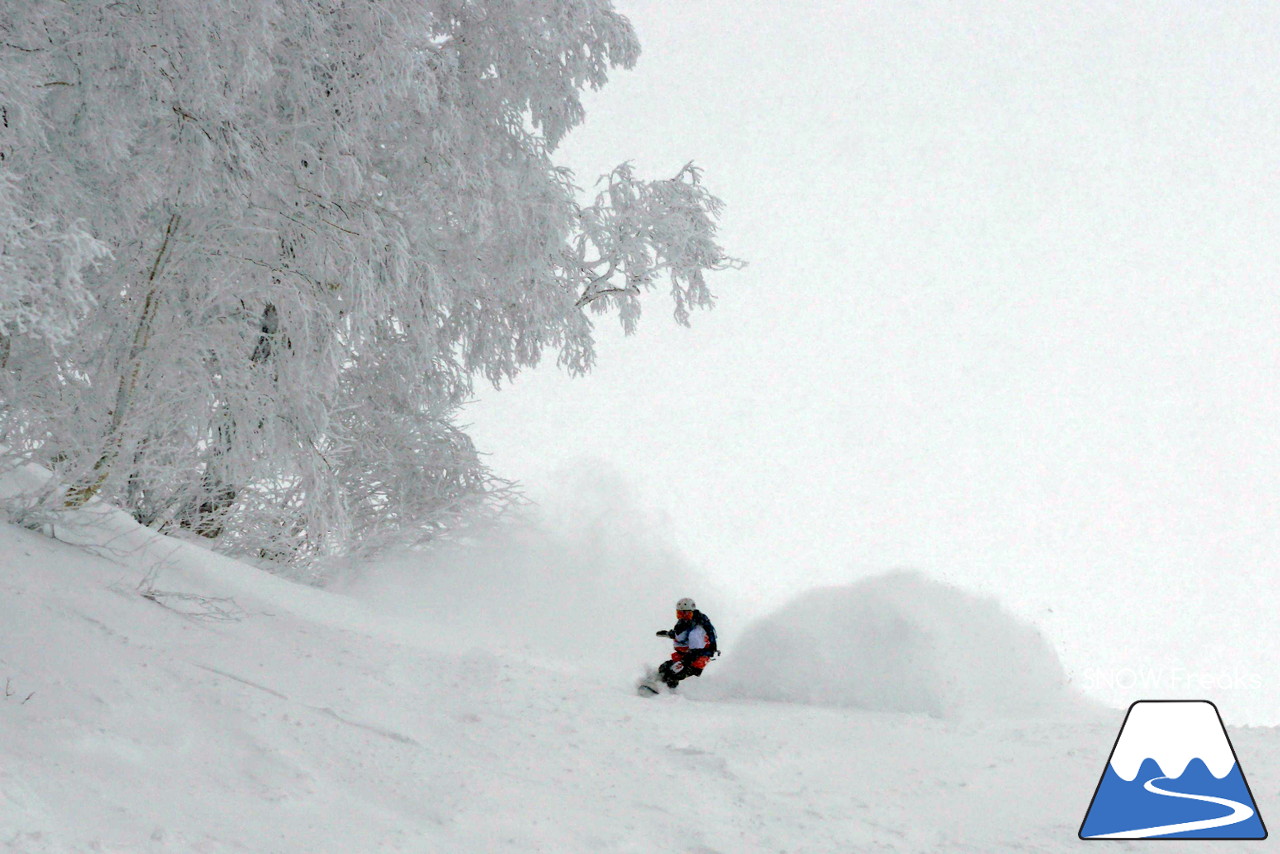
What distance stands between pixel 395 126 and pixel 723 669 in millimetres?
6150

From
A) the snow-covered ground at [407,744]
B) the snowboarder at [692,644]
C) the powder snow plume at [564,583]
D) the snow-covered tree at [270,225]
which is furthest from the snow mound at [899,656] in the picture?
the snow-covered tree at [270,225]

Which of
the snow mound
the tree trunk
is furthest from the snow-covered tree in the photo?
the snow mound

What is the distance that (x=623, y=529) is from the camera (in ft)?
48.7

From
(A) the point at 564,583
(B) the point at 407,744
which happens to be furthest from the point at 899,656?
(A) the point at 564,583

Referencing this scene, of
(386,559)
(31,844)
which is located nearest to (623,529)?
(386,559)

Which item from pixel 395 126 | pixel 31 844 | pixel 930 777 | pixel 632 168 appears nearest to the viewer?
pixel 31 844

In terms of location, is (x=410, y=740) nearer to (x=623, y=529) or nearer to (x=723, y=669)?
A: (x=723, y=669)

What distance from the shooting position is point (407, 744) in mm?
5324

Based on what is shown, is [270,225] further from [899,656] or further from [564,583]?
[564,583]

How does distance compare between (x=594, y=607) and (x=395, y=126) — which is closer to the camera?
(x=395, y=126)

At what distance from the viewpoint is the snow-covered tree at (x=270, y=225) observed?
5207mm

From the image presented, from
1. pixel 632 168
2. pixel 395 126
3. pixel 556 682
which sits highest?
pixel 632 168

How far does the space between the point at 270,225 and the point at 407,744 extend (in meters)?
4.39

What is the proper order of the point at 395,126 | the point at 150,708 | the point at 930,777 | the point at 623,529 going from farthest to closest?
the point at 623,529 → the point at 395,126 → the point at 930,777 → the point at 150,708
